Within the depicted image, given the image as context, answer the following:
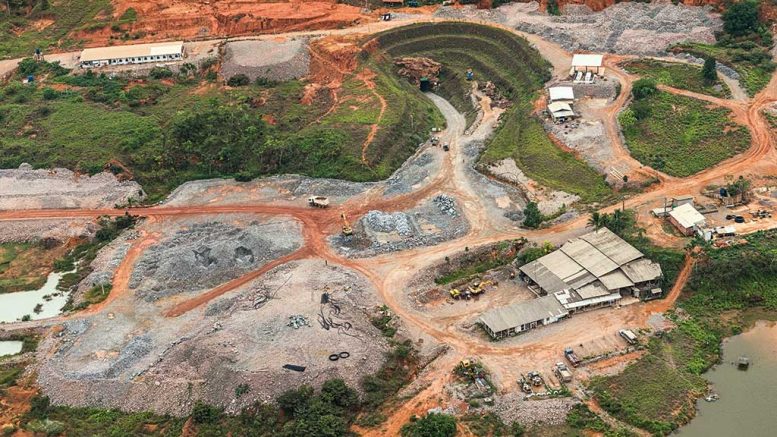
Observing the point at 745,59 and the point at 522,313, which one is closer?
the point at 522,313

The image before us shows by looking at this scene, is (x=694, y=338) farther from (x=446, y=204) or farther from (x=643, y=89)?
(x=643, y=89)

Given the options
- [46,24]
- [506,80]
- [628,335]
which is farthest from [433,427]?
[46,24]

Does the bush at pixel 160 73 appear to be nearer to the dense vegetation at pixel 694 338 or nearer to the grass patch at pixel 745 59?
the grass patch at pixel 745 59

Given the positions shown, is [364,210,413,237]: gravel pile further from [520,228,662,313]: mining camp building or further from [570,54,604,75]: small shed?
[570,54,604,75]: small shed

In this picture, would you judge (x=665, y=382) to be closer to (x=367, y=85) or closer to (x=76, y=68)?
(x=367, y=85)

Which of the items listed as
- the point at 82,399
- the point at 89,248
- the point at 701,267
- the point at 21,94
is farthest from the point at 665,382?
the point at 21,94

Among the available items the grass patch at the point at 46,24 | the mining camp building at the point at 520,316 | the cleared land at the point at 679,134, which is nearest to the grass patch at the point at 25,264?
the mining camp building at the point at 520,316
